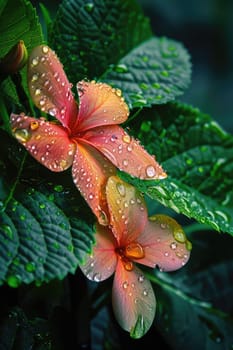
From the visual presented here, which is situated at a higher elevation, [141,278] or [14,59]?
[14,59]

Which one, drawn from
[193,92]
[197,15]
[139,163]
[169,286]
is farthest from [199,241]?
[197,15]

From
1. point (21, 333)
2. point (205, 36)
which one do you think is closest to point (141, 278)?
point (21, 333)

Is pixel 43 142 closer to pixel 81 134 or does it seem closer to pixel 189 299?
pixel 81 134

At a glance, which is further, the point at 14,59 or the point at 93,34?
the point at 93,34

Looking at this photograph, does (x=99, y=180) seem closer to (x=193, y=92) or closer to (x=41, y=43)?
(x=41, y=43)

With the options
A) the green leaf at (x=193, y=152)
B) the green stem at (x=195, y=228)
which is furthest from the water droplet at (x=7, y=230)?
the green stem at (x=195, y=228)

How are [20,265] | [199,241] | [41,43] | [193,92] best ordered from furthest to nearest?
1. [193,92]
2. [199,241]
3. [41,43]
4. [20,265]

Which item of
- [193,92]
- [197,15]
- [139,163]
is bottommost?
[193,92]
